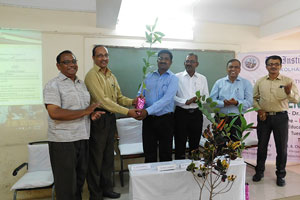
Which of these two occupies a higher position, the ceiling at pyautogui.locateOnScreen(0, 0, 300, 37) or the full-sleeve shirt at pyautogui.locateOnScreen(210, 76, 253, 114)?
the ceiling at pyautogui.locateOnScreen(0, 0, 300, 37)

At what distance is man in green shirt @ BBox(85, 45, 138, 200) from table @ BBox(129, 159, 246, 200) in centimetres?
50

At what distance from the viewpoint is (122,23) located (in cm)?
326

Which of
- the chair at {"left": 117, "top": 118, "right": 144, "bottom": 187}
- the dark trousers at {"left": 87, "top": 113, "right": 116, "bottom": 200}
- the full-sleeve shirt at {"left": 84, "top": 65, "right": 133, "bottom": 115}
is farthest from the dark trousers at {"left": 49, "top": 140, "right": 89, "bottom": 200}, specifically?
the chair at {"left": 117, "top": 118, "right": 144, "bottom": 187}

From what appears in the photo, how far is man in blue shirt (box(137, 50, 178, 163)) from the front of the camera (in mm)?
2422

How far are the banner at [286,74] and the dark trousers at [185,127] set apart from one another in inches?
63.6

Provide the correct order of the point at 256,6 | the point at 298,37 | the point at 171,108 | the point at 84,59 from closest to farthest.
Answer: the point at 171,108
the point at 84,59
the point at 256,6
the point at 298,37

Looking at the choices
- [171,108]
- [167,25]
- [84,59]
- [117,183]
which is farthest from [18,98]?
[167,25]

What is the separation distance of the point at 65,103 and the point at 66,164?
551mm

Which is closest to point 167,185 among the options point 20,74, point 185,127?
point 185,127

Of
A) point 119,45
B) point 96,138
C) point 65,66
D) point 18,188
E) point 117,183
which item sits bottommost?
point 117,183

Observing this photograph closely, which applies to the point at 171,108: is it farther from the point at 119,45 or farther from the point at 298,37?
the point at 298,37

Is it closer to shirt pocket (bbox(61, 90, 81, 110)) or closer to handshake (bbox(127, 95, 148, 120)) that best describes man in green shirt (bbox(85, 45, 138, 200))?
handshake (bbox(127, 95, 148, 120))

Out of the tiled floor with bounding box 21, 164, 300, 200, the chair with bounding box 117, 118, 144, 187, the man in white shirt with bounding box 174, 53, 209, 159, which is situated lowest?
the tiled floor with bounding box 21, 164, 300, 200

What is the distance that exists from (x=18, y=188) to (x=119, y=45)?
2.32 m
